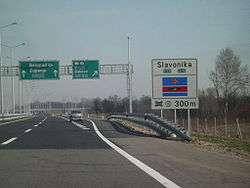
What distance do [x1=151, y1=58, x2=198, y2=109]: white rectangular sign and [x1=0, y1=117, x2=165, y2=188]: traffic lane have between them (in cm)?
808

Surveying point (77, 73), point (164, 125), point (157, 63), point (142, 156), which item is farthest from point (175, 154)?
point (77, 73)

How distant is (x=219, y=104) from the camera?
7662cm

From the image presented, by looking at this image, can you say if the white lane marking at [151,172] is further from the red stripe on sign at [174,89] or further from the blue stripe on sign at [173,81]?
the blue stripe on sign at [173,81]

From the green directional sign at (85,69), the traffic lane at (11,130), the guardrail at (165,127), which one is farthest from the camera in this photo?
the green directional sign at (85,69)

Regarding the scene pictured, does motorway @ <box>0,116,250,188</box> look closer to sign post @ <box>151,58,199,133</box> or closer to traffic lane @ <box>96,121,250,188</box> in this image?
traffic lane @ <box>96,121,250,188</box>

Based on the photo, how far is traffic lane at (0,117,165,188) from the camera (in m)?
9.14

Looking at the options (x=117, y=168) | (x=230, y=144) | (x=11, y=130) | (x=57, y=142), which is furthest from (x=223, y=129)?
(x=117, y=168)

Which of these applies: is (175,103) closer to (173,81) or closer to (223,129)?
(173,81)

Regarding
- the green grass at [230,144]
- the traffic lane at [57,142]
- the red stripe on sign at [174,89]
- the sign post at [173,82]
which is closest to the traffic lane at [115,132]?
the traffic lane at [57,142]

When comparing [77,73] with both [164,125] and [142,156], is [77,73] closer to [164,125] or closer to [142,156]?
[164,125]

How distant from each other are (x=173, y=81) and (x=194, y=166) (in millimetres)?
11469

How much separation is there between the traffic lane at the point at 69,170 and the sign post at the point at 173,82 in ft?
26.1

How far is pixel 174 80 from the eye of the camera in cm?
2280

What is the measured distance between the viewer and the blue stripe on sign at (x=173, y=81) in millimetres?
22688
